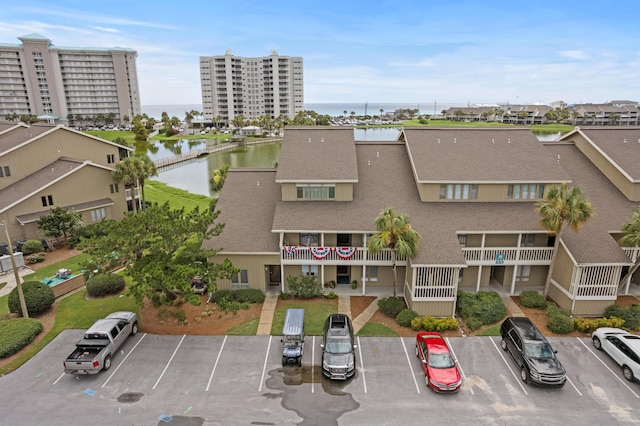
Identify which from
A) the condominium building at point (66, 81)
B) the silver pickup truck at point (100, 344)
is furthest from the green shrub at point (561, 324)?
the condominium building at point (66, 81)

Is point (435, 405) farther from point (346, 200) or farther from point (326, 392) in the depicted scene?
point (346, 200)

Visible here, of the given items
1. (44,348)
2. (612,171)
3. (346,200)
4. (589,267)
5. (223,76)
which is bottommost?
(44,348)

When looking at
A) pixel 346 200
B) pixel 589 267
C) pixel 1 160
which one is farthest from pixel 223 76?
pixel 589 267

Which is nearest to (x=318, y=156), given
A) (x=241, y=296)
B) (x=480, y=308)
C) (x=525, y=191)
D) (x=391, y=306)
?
(x=241, y=296)

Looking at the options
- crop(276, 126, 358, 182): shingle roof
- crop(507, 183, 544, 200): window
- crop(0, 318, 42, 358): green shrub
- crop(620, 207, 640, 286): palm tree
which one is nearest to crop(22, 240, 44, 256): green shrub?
crop(0, 318, 42, 358): green shrub

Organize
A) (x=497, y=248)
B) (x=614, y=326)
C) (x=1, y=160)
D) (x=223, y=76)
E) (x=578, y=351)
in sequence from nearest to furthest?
(x=578, y=351) < (x=614, y=326) < (x=497, y=248) < (x=1, y=160) < (x=223, y=76)

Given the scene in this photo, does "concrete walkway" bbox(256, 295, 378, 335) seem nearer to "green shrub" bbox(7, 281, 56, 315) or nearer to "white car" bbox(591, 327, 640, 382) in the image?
"white car" bbox(591, 327, 640, 382)
